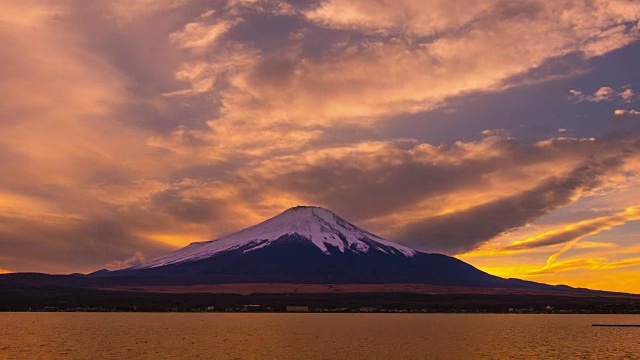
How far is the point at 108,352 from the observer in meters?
94.4

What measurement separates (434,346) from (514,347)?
1301 centimetres

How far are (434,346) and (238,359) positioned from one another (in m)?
39.2

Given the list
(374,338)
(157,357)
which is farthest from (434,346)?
(157,357)

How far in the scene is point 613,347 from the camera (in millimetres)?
112500

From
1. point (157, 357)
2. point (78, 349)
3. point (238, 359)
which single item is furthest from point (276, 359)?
point (78, 349)

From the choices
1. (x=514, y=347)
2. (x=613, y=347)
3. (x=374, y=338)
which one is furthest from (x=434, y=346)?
(x=613, y=347)

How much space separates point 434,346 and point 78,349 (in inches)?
2244

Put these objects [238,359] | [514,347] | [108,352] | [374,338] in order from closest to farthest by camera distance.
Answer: [238,359]
[108,352]
[514,347]
[374,338]

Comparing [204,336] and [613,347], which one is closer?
[613,347]

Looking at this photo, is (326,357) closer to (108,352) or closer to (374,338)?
(108,352)

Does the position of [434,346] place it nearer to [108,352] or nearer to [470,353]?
[470,353]

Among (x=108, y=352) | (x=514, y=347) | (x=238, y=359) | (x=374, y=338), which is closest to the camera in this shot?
(x=238, y=359)

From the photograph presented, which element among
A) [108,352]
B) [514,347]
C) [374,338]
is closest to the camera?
[108,352]

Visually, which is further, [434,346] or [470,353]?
[434,346]
